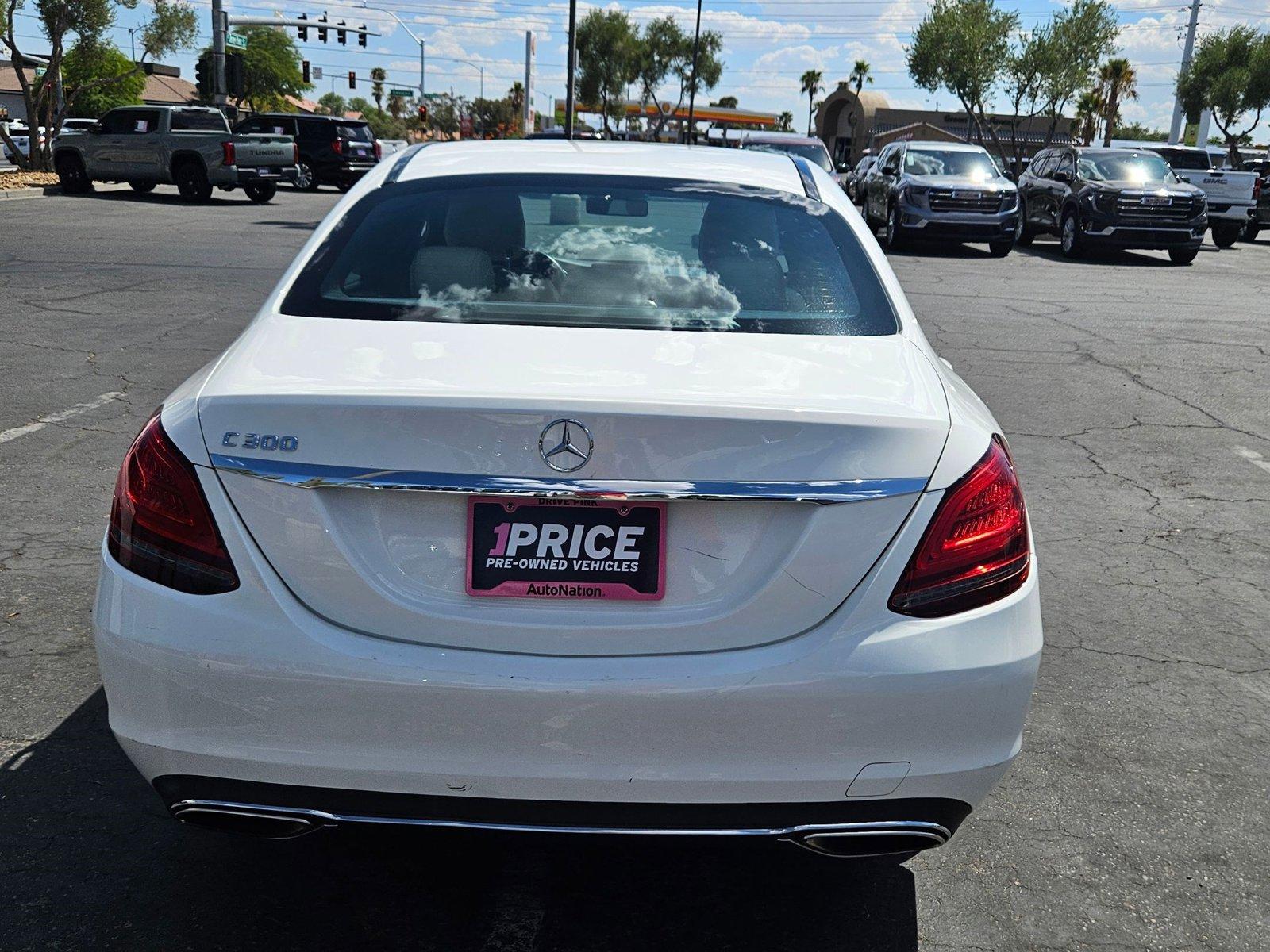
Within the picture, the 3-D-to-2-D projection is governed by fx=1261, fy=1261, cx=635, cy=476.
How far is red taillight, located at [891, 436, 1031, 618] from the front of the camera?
2.35 metres

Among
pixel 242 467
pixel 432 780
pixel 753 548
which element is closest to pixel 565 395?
pixel 753 548

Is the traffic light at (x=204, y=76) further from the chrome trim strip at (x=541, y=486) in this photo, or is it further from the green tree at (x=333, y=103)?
the green tree at (x=333, y=103)

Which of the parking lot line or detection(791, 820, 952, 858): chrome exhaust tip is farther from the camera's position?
the parking lot line

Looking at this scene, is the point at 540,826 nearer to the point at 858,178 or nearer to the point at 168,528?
the point at 168,528

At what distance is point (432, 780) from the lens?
2.32m

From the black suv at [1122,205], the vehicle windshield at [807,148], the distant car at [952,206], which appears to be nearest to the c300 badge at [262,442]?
the distant car at [952,206]

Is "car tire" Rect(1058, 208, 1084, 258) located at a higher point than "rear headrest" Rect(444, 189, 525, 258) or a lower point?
lower

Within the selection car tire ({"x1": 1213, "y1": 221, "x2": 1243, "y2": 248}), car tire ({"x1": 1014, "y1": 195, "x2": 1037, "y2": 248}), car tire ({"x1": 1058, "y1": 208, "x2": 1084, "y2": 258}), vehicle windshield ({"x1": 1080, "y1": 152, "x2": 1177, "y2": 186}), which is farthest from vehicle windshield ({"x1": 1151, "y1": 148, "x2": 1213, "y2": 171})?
car tire ({"x1": 1058, "y1": 208, "x2": 1084, "y2": 258})

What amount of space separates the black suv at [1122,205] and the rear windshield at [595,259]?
18.9 m

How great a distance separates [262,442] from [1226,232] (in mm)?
26631

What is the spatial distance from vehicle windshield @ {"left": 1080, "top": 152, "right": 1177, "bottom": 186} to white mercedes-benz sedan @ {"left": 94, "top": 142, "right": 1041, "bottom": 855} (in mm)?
20558

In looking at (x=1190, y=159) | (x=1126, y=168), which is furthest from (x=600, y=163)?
(x=1190, y=159)

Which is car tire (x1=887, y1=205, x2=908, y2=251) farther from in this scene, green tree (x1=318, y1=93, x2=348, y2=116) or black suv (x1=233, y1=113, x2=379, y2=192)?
green tree (x1=318, y1=93, x2=348, y2=116)

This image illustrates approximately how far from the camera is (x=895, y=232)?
21.1 meters
